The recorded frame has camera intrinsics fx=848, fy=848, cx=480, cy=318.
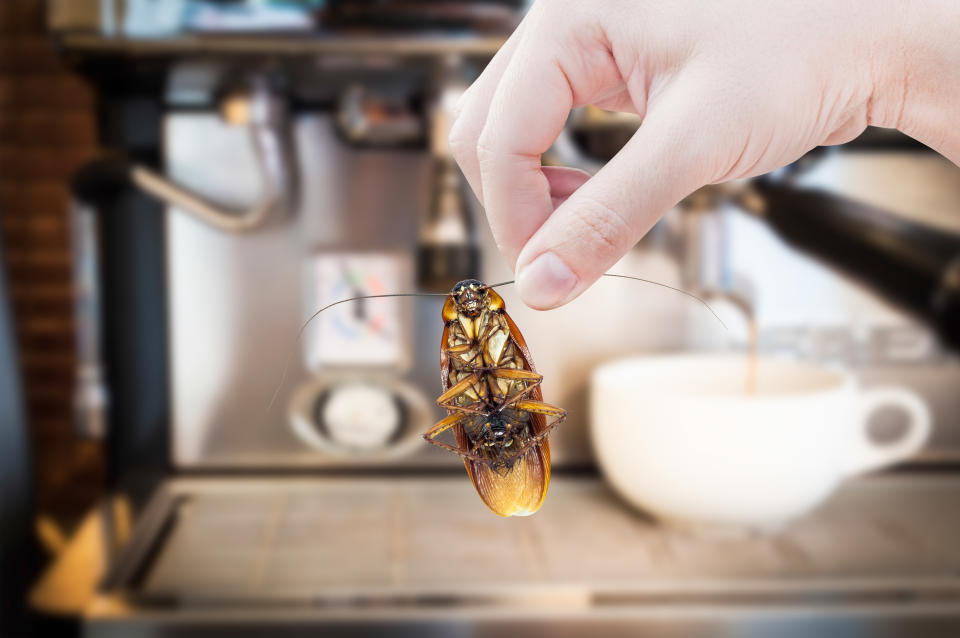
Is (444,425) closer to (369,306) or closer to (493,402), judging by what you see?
(493,402)

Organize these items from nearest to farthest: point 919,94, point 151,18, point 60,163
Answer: point 919,94 → point 151,18 → point 60,163

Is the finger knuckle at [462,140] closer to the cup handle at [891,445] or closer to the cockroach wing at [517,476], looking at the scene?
the cockroach wing at [517,476]

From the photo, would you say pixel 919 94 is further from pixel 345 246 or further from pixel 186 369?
pixel 186 369

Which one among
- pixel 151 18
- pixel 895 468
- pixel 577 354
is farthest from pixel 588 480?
pixel 151 18

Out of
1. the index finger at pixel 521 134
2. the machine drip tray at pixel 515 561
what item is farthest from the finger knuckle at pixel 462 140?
the machine drip tray at pixel 515 561

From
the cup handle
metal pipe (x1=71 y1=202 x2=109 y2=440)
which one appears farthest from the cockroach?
metal pipe (x1=71 y1=202 x2=109 y2=440)

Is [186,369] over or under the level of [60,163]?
under
